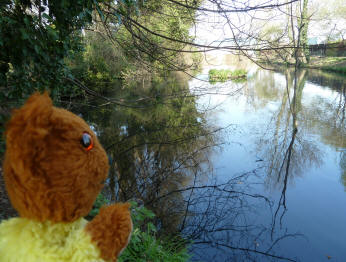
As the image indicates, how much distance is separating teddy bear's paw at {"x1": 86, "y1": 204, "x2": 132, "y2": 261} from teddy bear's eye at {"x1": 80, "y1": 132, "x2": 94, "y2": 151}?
23cm

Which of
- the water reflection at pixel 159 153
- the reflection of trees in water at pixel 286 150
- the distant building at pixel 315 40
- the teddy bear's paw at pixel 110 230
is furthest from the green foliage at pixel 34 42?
the reflection of trees in water at pixel 286 150

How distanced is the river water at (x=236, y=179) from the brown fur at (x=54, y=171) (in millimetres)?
2208

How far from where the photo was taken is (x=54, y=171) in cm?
68

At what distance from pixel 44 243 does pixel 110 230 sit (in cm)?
20

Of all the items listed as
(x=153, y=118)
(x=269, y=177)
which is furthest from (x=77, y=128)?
(x=153, y=118)

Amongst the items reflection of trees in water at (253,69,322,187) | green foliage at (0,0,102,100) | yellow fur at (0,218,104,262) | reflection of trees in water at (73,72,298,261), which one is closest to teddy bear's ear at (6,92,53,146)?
yellow fur at (0,218,104,262)

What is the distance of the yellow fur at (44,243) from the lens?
70cm

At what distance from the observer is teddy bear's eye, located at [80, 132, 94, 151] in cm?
75

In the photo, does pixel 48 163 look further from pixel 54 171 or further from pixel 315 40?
pixel 315 40

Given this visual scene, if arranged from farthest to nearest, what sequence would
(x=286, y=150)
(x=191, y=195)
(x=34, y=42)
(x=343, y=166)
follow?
(x=286, y=150)
(x=343, y=166)
(x=191, y=195)
(x=34, y=42)

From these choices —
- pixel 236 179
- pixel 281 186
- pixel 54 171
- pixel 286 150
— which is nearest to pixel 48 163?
pixel 54 171

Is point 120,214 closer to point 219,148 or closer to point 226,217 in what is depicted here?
point 226,217

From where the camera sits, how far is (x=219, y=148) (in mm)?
7180

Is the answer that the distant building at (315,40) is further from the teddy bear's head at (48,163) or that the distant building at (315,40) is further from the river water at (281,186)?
the teddy bear's head at (48,163)
